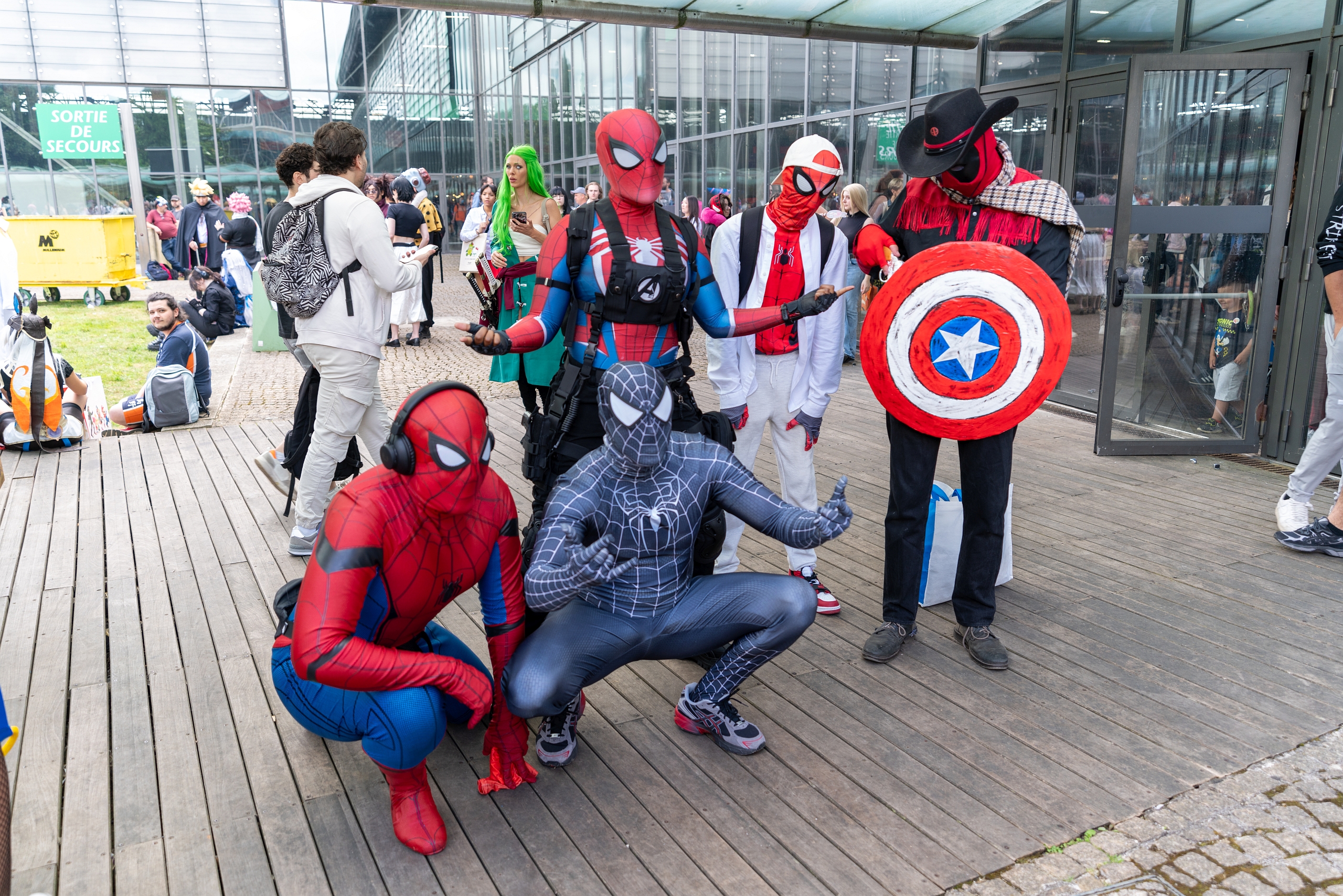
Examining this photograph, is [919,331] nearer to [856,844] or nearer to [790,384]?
[790,384]

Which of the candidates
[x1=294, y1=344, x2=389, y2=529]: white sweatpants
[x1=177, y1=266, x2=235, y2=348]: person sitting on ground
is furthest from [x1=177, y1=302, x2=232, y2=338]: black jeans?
[x1=294, y1=344, x2=389, y2=529]: white sweatpants

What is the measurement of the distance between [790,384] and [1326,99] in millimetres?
4261

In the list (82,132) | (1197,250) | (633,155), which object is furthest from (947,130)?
(82,132)

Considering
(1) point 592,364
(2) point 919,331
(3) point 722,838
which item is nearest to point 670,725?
(3) point 722,838

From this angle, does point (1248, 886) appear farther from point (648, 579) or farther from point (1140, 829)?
point (648, 579)

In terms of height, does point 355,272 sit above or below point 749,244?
below

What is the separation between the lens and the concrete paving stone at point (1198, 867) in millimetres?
2412

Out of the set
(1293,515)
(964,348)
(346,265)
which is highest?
(346,265)

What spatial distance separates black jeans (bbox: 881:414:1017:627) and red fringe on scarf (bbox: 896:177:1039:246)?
0.70 m

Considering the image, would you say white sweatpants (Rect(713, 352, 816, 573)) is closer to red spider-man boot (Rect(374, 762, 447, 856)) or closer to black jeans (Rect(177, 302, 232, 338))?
red spider-man boot (Rect(374, 762, 447, 856))

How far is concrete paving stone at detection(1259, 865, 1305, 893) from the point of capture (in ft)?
7.79

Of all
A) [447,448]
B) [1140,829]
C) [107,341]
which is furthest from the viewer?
[107,341]

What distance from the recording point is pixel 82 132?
71.4 ft

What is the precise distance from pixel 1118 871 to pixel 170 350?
289 inches
